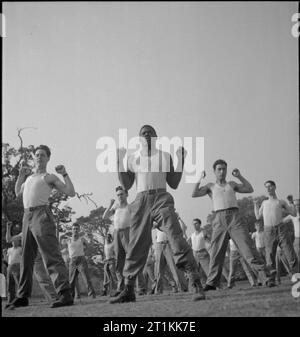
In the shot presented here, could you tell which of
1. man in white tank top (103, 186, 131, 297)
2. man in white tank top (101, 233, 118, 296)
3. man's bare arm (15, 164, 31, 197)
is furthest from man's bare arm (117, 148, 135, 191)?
man in white tank top (101, 233, 118, 296)

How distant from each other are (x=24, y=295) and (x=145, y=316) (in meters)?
2.53

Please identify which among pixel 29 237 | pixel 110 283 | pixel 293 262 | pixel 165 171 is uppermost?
pixel 165 171

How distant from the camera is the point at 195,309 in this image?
4738mm

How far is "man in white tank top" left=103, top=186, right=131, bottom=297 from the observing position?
8.77 meters

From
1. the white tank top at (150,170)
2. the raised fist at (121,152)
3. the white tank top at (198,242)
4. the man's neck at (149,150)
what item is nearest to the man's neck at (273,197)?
the white tank top at (198,242)

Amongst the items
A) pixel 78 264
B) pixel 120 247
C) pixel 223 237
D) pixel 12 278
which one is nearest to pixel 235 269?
pixel 120 247

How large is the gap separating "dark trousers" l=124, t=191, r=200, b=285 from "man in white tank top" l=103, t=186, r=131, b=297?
8.50 ft

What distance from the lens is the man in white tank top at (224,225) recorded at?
7.05 m

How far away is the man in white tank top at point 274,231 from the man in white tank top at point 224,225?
1.98m

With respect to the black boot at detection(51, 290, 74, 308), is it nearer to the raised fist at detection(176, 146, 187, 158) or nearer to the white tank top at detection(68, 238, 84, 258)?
the raised fist at detection(176, 146, 187, 158)

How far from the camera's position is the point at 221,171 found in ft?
25.3

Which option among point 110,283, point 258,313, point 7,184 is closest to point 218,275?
point 258,313
